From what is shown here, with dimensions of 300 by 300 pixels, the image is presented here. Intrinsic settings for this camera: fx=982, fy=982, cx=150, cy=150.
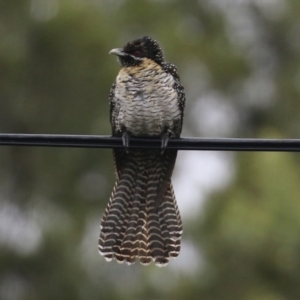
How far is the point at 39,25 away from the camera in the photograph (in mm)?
13117

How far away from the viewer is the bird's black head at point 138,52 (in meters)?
6.57

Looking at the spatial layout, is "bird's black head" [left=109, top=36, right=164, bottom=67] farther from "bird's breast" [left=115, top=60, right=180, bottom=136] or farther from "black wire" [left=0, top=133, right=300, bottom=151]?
"black wire" [left=0, top=133, right=300, bottom=151]

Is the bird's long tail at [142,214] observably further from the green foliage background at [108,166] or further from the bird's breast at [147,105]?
the green foliage background at [108,166]

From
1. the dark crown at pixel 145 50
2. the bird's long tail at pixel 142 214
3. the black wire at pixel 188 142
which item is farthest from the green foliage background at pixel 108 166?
the black wire at pixel 188 142

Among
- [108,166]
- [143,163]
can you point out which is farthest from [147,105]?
[108,166]

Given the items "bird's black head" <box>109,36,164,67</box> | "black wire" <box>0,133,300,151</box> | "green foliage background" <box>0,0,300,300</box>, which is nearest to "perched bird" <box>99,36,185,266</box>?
"bird's black head" <box>109,36,164,67</box>

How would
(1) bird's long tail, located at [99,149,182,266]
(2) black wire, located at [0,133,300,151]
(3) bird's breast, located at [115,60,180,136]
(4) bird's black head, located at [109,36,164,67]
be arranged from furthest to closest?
(4) bird's black head, located at [109,36,164,67], (1) bird's long tail, located at [99,149,182,266], (3) bird's breast, located at [115,60,180,136], (2) black wire, located at [0,133,300,151]

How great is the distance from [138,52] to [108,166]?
19.8 feet

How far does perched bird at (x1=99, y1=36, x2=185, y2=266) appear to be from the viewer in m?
6.29

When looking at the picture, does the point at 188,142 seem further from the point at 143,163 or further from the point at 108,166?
the point at 108,166

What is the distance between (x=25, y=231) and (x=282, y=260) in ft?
11.6

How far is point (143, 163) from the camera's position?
6621 mm

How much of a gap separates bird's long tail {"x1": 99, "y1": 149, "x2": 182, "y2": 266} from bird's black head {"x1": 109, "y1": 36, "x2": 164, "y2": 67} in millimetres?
608

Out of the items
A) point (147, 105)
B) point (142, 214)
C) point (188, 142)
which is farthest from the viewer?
point (142, 214)
